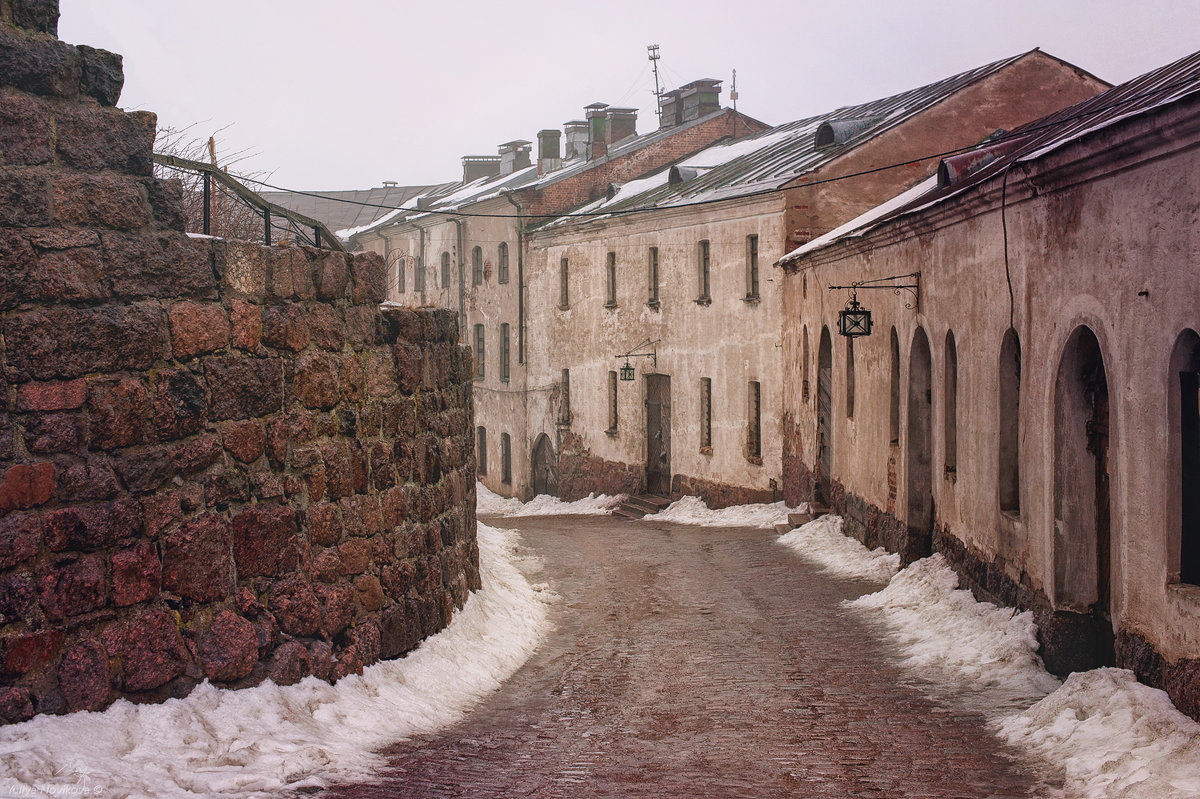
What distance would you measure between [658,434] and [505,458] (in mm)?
7666

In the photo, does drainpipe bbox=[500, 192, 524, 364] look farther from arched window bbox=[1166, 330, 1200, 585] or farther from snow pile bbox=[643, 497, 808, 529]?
arched window bbox=[1166, 330, 1200, 585]

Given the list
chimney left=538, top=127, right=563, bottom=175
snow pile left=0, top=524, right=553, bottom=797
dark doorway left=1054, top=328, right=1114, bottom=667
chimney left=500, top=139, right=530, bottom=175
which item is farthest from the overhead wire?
chimney left=500, top=139, right=530, bottom=175

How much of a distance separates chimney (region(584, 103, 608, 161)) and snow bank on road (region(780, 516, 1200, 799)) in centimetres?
2376

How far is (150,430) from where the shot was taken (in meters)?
5.70

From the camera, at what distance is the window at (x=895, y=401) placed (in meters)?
13.0

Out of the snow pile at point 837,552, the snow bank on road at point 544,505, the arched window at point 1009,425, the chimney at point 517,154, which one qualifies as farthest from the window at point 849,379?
the chimney at point 517,154

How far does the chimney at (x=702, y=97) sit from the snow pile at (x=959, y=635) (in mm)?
22527

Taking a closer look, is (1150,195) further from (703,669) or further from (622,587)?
(622,587)

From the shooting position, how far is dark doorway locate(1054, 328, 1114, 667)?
7.55m

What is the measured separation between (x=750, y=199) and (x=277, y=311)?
15.5m

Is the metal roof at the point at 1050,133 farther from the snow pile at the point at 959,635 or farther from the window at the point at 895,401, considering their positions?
the snow pile at the point at 959,635

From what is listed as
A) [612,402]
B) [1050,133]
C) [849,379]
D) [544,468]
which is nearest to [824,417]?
[849,379]

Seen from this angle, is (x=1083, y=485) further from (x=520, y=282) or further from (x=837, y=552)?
(x=520, y=282)

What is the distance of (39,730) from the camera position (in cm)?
491
